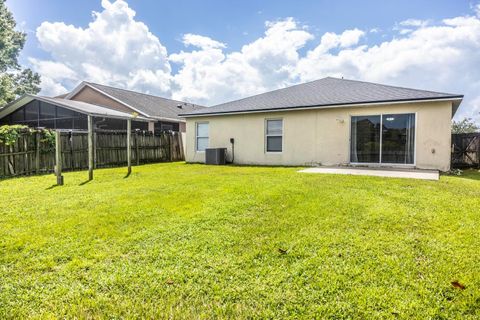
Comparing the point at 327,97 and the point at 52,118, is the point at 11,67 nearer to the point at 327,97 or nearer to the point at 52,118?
the point at 52,118

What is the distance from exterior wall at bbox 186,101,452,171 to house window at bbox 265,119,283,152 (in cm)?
19

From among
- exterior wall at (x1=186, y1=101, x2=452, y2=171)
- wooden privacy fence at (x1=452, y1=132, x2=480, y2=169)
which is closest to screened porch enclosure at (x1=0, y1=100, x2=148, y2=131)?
exterior wall at (x1=186, y1=101, x2=452, y2=171)

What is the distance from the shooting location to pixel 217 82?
21969 mm

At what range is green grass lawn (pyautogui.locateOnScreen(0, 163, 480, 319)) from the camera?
78.4 inches

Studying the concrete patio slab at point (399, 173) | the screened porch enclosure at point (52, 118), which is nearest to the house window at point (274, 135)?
the concrete patio slab at point (399, 173)

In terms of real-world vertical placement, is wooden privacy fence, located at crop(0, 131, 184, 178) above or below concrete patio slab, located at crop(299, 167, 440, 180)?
above

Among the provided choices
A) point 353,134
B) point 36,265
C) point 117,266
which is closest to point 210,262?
point 117,266

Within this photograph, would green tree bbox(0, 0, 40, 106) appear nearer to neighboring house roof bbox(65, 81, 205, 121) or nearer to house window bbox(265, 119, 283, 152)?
neighboring house roof bbox(65, 81, 205, 121)

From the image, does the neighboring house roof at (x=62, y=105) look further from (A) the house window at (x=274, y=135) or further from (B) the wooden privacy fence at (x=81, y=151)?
(A) the house window at (x=274, y=135)

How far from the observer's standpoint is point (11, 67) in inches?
1203

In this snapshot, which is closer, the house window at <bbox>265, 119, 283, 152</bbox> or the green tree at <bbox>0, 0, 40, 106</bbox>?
the house window at <bbox>265, 119, 283, 152</bbox>

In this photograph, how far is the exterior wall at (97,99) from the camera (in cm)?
1870

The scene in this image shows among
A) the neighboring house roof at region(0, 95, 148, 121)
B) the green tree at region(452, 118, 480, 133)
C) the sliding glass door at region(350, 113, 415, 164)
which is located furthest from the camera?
the green tree at region(452, 118, 480, 133)

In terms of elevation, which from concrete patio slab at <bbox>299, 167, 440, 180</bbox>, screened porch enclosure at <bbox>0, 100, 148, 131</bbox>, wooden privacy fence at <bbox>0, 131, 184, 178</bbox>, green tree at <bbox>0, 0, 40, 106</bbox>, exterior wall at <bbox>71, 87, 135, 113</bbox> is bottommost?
concrete patio slab at <bbox>299, 167, 440, 180</bbox>
